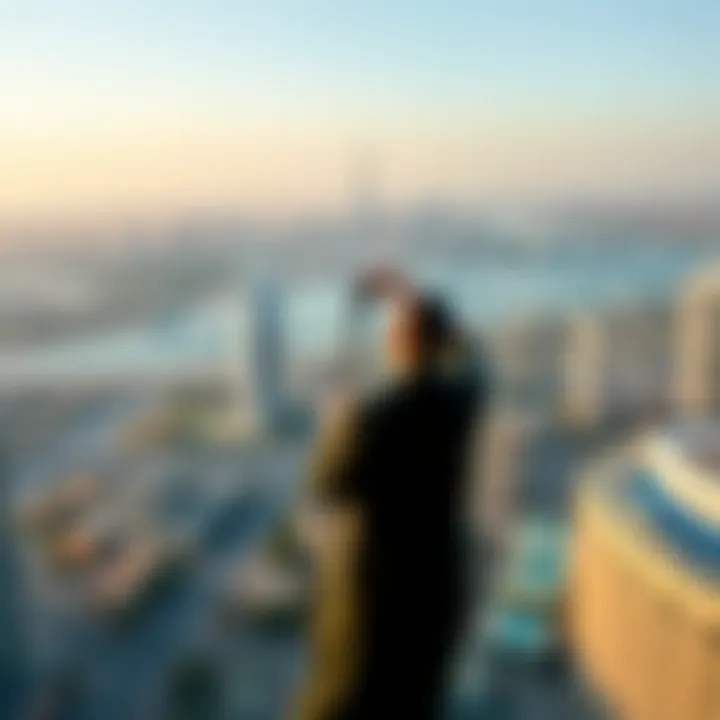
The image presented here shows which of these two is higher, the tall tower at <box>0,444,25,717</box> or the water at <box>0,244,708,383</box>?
the water at <box>0,244,708,383</box>

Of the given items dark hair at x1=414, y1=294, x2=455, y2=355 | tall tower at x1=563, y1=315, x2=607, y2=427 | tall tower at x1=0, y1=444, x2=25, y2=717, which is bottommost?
tall tower at x1=0, y1=444, x2=25, y2=717

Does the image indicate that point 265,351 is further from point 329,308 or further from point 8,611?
point 8,611

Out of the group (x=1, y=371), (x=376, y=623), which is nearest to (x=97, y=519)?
(x=1, y=371)

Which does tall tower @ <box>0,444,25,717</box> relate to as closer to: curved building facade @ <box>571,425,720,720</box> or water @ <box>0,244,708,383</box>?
water @ <box>0,244,708,383</box>

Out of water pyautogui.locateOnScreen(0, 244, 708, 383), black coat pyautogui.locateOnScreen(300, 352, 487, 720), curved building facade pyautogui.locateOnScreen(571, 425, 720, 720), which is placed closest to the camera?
black coat pyautogui.locateOnScreen(300, 352, 487, 720)

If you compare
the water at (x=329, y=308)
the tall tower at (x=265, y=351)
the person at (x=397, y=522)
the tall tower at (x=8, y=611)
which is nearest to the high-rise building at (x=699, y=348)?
the water at (x=329, y=308)

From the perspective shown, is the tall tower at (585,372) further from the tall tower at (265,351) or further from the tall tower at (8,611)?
the tall tower at (8,611)

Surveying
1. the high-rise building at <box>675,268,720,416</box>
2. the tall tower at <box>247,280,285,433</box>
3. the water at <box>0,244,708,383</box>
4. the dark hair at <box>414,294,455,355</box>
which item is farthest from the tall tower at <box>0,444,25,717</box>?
the high-rise building at <box>675,268,720,416</box>

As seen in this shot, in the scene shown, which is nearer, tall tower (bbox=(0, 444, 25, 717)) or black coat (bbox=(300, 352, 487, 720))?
black coat (bbox=(300, 352, 487, 720))
